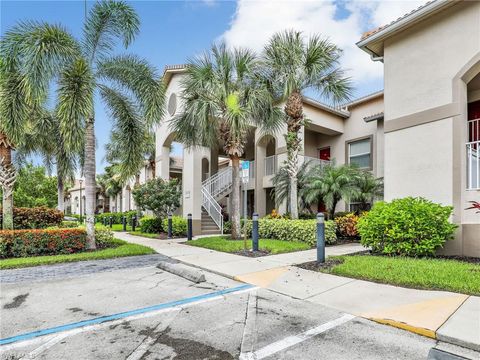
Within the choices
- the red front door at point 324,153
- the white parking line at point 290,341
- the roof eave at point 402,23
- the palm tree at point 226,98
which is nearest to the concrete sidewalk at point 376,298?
the white parking line at point 290,341

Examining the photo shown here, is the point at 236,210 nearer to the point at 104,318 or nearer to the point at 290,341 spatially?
the point at 104,318

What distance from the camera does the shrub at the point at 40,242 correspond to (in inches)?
366

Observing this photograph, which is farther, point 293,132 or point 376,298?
point 293,132

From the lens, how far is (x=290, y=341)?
3.65 meters

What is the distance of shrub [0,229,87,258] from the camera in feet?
30.5

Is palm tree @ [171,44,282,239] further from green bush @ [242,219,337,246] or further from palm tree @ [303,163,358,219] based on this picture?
palm tree @ [303,163,358,219]

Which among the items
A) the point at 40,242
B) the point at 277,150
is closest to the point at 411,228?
the point at 277,150

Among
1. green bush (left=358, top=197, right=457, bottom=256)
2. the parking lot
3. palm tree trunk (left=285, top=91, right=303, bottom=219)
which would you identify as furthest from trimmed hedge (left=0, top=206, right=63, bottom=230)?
green bush (left=358, top=197, right=457, bottom=256)

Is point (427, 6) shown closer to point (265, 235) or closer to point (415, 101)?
point (415, 101)

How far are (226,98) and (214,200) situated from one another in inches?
263

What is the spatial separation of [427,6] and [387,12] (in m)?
2.30

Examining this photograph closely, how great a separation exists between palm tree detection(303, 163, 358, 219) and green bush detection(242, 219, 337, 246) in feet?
4.25

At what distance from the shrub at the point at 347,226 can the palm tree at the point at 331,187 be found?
2.32 feet

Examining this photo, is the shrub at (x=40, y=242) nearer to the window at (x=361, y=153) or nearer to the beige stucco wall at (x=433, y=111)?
the beige stucco wall at (x=433, y=111)
